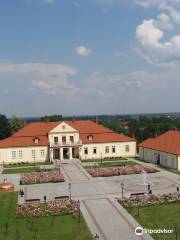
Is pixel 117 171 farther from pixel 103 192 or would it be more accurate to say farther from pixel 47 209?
pixel 47 209

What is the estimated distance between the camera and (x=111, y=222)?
91.9 feet

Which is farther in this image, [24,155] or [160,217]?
[24,155]

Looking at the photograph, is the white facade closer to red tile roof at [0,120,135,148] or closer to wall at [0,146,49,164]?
red tile roof at [0,120,135,148]

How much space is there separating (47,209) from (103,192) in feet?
27.8

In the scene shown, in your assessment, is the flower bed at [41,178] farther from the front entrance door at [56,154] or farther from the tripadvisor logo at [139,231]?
the tripadvisor logo at [139,231]

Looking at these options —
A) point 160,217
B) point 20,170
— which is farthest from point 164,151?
point 160,217

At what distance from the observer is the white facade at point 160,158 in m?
53.0

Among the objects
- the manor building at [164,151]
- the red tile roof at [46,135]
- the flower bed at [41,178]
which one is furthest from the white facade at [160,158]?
the flower bed at [41,178]

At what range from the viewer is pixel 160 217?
29.1 meters

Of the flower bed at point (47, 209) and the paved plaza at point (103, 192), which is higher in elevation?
the flower bed at point (47, 209)

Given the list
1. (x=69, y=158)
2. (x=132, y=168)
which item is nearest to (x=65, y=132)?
(x=69, y=158)

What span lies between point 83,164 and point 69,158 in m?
5.66

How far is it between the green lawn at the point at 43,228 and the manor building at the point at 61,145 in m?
34.0

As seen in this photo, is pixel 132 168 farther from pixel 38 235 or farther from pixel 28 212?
pixel 38 235
